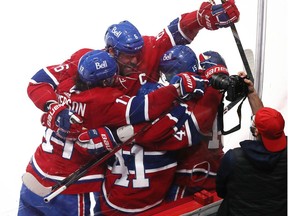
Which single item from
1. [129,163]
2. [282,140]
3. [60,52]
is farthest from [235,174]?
[60,52]

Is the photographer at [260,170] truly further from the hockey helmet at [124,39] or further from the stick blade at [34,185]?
the stick blade at [34,185]

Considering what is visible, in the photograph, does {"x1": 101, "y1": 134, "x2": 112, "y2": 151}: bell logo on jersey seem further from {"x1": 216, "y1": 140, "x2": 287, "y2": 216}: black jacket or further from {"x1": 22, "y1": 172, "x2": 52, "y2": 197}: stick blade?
{"x1": 216, "y1": 140, "x2": 287, "y2": 216}: black jacket

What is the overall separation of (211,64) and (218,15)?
0.19 metres

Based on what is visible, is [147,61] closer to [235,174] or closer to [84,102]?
[84,102]

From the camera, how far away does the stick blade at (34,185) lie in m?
1.71

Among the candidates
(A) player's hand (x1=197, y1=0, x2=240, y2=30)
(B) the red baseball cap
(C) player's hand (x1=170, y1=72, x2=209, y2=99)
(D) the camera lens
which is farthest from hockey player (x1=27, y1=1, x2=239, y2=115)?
(B) the red baseball cap

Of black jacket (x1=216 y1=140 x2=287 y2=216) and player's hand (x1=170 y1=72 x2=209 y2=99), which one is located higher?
player's hand (x1=170 y1=72 x2=209 y2=99)

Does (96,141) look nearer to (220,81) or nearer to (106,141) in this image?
(106,141)

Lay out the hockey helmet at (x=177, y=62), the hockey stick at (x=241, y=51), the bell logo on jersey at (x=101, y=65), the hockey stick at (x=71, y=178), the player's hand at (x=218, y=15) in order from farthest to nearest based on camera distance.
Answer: the hockey stick at (x=241, y=51)
the player's hand at (x=218, y=15)
the hockey helmet at (x=177, y=62)
the hockey stick at (x=71, y=178)
the bell logo on jersey at (x=101, y=65)

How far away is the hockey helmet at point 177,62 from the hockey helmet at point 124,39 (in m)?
0.13

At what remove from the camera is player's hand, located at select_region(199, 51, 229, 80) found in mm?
1855

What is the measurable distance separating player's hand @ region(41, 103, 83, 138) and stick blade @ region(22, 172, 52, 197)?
20 cm

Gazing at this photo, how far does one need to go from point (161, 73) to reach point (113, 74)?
9.3 inches

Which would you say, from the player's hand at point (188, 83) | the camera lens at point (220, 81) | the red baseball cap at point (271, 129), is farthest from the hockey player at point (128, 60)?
the red baseball cap at point (271, 129)
